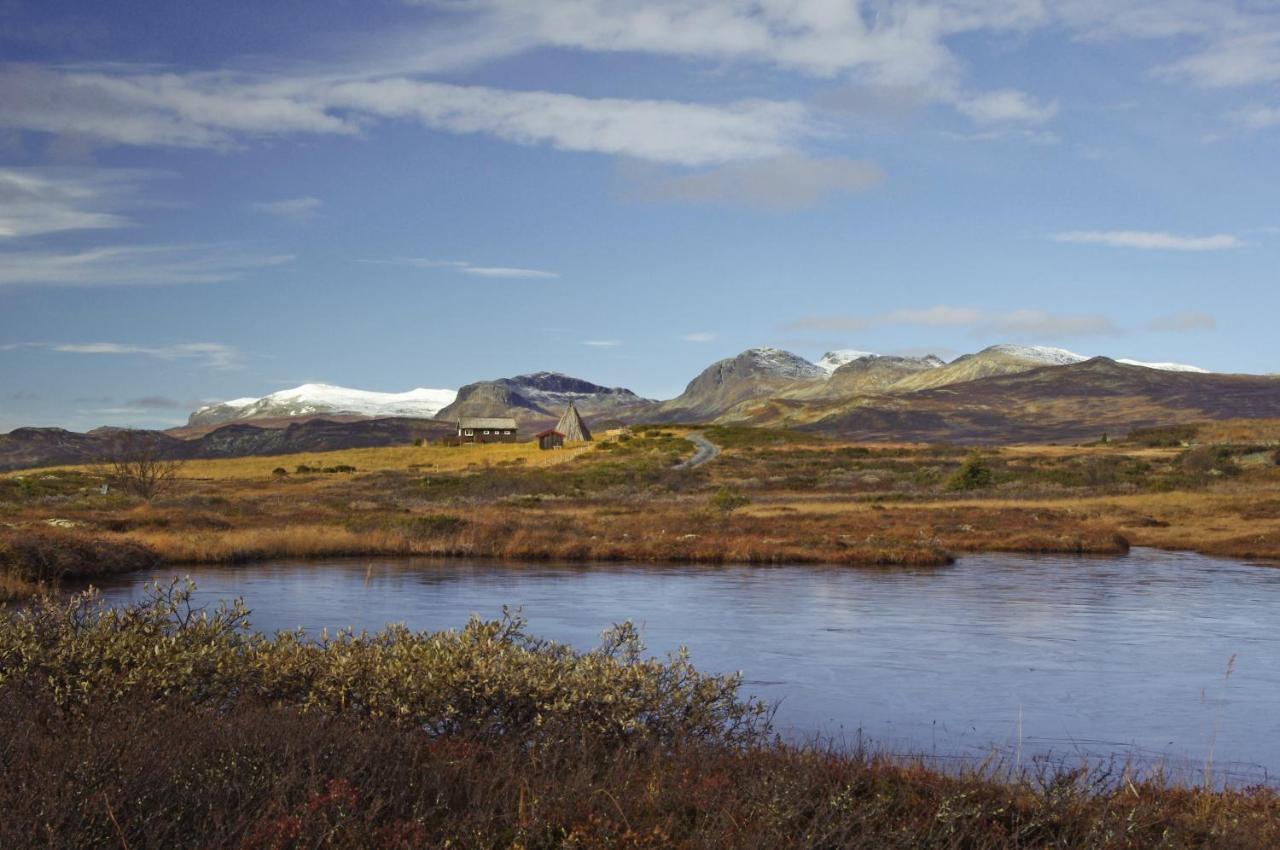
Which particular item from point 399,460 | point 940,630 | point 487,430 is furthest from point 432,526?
point 487,430

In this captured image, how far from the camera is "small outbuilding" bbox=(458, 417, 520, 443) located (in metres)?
164

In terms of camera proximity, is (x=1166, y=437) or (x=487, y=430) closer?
(x=1166, y=437)

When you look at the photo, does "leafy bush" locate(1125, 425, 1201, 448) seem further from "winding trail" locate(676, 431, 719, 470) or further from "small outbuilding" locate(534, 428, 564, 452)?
"small outbuilding" locate(534, 428, 564, 452)

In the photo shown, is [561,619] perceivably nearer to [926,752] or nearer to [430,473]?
[926,752]

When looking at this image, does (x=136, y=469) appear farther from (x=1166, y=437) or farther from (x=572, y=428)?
(x=1166, y=437)

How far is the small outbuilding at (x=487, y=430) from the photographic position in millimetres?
163750

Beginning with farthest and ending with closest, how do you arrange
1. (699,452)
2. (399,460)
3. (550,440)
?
(550,440), (399,460), (699,452)

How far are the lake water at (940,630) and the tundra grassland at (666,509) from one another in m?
2.87

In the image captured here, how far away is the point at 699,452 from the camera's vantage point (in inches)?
4619

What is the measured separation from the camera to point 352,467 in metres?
111

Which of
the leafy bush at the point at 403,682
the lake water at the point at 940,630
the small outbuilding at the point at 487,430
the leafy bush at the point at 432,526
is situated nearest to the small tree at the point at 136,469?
the leafy bush at the point at 432,526

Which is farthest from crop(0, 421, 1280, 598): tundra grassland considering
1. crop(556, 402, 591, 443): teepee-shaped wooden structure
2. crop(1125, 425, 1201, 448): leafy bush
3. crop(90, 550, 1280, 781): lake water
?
crop(556, 402, 591, 443): teepee-shaped wooden structure

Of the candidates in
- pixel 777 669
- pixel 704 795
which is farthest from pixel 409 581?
pixel 704 795

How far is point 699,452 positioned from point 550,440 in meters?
28.6
